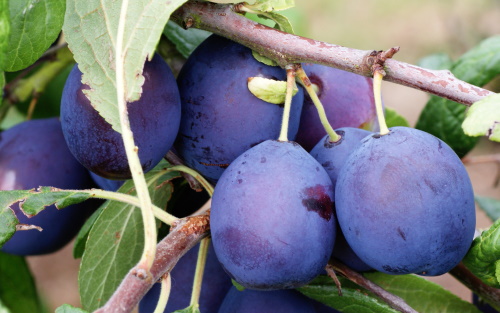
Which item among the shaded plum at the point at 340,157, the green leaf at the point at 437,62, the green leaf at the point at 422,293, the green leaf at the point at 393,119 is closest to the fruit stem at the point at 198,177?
the shaded plum at the point at 340,157

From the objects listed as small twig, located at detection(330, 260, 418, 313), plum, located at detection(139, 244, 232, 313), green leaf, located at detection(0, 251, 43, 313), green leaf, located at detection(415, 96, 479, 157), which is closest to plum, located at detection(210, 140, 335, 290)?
small twig, located at detection(330, 260, 418, 313)

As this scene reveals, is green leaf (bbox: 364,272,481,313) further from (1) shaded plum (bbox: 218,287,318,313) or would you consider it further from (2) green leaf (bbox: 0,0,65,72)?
(2) green leaf (bbox: 0,0,65,72)

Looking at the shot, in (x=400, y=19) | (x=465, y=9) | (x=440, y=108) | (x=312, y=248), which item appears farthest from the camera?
(x=400, y=19)

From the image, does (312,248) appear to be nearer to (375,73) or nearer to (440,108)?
(375,73)

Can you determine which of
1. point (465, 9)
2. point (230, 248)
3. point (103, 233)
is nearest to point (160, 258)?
point (230, 248)

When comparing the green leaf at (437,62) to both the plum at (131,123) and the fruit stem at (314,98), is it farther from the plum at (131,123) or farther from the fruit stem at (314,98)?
the plum at (131,123)

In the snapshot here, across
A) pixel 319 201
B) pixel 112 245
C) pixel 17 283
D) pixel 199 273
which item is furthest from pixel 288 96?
pixel 17 283
